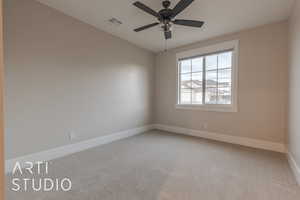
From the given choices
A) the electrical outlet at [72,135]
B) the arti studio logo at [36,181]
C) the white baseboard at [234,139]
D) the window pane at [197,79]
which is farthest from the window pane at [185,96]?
the arti studio logo at [36,181]

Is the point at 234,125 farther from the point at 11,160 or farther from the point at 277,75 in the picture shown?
the point at 11,160

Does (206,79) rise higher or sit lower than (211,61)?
lower

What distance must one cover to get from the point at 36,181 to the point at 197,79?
3916 mm

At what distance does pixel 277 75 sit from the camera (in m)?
3.00

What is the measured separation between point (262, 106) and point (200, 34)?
204cm

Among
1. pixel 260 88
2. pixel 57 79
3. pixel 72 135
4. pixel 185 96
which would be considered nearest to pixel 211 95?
pixel 185 96

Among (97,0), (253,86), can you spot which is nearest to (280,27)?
(253,86)

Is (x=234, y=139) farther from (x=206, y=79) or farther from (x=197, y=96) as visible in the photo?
(x=206, y=79)

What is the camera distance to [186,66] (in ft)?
14.5

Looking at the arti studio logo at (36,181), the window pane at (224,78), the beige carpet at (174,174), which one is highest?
the window pane at (224,78)

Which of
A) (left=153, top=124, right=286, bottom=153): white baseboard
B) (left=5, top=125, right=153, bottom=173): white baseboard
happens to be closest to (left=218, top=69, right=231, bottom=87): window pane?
(left=153, top=124, right=286, bottom=153): white baseboard

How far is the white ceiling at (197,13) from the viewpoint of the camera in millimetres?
2574

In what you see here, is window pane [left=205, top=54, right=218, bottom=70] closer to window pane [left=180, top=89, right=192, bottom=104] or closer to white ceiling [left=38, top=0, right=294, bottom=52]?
white ceiling [left=38, top=0, right=294, bottom=52]

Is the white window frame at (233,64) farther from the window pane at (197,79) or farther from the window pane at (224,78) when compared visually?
the window pane at (197,79)
